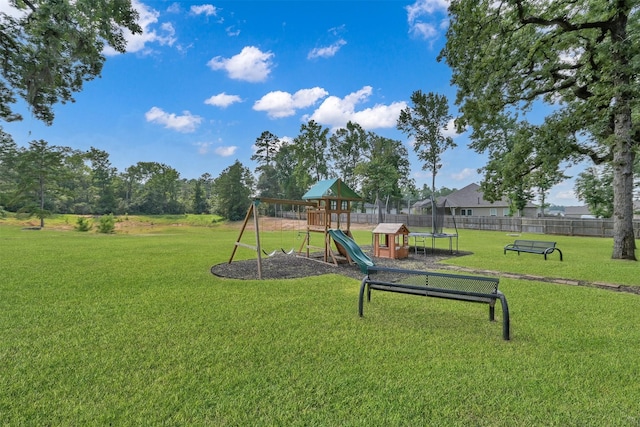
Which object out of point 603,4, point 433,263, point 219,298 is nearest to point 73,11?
point 219,298

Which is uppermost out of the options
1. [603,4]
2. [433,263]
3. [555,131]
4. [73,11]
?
[603,4]

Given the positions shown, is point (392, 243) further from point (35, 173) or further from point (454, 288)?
point (35, 173)

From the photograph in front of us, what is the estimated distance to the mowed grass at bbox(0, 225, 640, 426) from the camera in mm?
2334

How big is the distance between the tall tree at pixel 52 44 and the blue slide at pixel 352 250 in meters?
8.61

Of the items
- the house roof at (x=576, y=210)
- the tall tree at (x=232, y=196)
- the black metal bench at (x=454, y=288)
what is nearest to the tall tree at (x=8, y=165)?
the tall tree at (x=232, y=196)

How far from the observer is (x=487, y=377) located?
2832mm

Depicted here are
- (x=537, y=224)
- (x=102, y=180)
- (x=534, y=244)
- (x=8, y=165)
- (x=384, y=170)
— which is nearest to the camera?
(x=534, y=244)

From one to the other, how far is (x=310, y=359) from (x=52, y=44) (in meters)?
9.75

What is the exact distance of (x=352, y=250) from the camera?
9242 millimetres

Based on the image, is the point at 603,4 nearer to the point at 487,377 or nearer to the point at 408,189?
the point at 487,377

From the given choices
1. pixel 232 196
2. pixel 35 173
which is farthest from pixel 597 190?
pixel 35 173

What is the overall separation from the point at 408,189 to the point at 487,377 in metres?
51.5

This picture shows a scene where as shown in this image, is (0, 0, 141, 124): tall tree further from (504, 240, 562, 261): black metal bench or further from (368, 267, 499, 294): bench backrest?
(504, 240, 562, 261): black metal bench

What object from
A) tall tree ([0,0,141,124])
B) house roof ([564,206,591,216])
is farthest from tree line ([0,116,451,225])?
house roof ([564,206,591,216])
